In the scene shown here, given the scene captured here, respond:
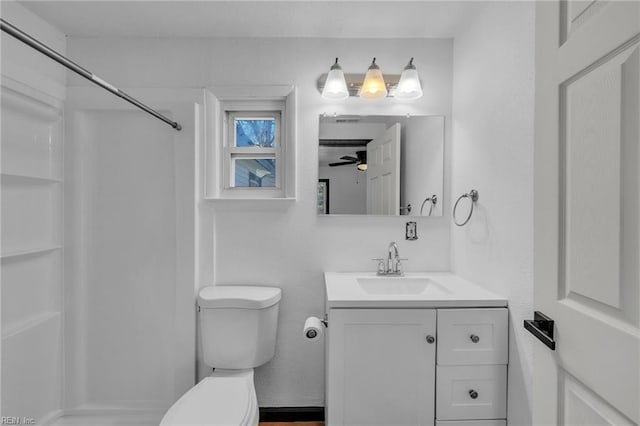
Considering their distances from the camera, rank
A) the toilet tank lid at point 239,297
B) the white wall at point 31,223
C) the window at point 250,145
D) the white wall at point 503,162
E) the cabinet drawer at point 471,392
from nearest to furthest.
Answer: the white wall at point 503,162 < the cabinet drawer at point 471,392 < the white wall at point 31,223 < the toilet tank lid at point 239,297 < the window at point 250,145

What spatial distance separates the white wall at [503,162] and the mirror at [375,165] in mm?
172

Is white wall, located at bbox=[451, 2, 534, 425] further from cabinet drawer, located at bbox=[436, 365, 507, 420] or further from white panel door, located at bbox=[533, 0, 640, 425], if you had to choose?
white panel door, located at bbox=[533, 0, 640, 425]

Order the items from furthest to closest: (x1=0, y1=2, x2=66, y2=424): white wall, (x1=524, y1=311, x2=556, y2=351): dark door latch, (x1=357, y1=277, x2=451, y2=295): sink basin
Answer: (x1=357, y1=277, x2=451, y2=295): sink basin
(x1=0, y1=2, x2=66, y2=424): white wall
(x1=524, y1=311, x2=556, y2=351): dark door latch

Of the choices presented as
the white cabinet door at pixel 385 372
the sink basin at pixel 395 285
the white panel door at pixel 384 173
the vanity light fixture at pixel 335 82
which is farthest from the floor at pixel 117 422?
the vanity light fixture at pixel 335 82

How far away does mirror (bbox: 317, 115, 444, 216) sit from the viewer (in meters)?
1.83

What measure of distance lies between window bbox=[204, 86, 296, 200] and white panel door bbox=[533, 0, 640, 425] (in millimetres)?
1282

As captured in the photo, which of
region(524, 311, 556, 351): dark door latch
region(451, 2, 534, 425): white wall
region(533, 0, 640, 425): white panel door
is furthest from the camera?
region(451, 2, 534, 425): white wall

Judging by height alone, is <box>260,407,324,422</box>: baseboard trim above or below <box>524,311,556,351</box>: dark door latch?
below

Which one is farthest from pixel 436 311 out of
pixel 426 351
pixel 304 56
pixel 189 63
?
pixel 189 63

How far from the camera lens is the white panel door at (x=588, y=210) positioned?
56cm

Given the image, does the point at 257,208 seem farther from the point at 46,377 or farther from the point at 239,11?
the point at 46,377

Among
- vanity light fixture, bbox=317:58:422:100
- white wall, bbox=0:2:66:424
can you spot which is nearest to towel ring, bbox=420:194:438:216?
vanity light fixture, bbox=317:58:422:100

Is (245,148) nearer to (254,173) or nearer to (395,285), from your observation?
(254,173)

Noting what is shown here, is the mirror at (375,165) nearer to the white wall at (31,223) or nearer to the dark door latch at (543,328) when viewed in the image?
the dark door latch at (543,328)
